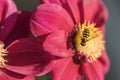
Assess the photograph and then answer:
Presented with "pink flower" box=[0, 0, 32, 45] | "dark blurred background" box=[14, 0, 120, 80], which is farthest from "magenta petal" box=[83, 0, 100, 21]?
"dark blurred background" box=[14, 0, 120, 80]

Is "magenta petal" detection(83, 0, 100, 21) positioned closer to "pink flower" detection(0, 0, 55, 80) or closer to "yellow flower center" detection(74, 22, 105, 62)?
"yellow flower center" detection(74, 22, 105, 62)

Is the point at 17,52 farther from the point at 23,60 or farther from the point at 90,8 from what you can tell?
the point at 90,8

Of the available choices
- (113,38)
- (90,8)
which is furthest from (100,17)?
(113,38)

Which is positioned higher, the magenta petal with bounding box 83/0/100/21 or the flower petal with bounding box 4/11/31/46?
the flower petal with bounding box 4/11/31/46

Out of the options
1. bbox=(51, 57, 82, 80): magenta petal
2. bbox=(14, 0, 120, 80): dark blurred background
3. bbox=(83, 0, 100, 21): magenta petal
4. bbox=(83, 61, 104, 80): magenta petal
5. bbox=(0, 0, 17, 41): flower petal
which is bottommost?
bbox=(14, 0, 120, 80): dark blurred background

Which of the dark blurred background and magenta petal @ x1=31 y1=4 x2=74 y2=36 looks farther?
the dark blurred background

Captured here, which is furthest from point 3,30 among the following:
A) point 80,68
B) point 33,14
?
point 80,68
